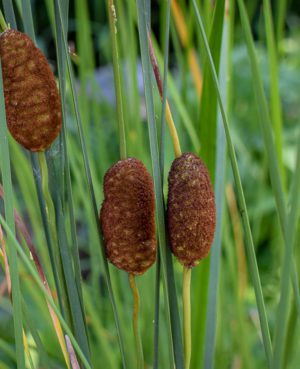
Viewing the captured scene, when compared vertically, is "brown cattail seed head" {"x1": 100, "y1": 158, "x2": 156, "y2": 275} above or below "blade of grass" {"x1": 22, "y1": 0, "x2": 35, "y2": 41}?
below

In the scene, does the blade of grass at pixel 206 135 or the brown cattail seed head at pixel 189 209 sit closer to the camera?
the brown cattail seed head at pixel 189 209

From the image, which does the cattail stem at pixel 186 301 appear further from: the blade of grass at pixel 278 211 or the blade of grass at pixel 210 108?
the blade of grass at pixel 210 108

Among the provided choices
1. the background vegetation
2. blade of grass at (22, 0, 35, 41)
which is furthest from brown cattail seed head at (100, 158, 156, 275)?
blade of grass at (22, 0, 35, 41)

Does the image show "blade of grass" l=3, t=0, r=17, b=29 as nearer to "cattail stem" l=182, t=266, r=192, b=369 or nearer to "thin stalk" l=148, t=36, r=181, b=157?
"thin stalk" l=148, t=36, r=181, b=157

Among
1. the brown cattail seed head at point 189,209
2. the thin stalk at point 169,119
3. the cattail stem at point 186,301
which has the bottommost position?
the cattail stem at point 186,301

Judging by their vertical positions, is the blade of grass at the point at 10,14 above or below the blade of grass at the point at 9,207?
above

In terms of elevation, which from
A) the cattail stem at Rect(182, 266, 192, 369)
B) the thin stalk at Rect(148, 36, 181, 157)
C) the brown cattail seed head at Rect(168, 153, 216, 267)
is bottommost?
the cattail stem at Rect(182, 266, 192, 369)

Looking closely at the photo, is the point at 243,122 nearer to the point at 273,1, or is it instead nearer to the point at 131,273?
the point at 273,1

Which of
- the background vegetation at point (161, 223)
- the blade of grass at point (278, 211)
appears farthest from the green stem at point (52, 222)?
the blade of grass at point (278, 211)
